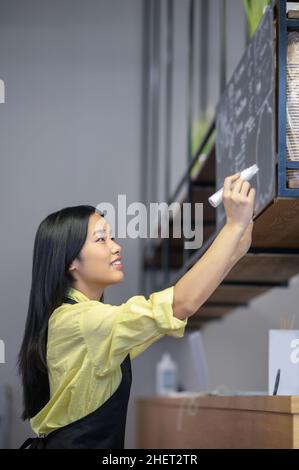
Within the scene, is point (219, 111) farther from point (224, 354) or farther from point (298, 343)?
point (224, 354)

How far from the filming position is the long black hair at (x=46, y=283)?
158 cm

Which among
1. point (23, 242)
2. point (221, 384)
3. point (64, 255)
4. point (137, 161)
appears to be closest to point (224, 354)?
point (221, 384)

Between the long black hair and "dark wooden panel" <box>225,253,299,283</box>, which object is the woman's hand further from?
"dark wooden panel" <box>225,253,299,283</box>

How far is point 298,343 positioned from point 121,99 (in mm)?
2500

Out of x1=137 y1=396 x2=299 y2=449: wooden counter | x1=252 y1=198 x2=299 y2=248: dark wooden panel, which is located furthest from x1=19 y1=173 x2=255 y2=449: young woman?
x1=137 y1=396 x2=299 y2=449: wooden counter

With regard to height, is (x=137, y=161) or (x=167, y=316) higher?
(x=137, y=161)

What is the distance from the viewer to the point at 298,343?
6.04ft

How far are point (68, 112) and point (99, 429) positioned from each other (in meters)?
2.33

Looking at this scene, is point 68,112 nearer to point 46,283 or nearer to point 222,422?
point 222,422

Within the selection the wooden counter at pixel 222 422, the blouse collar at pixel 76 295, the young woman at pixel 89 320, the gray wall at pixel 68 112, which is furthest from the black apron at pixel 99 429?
the gray wall at pixel 68 112

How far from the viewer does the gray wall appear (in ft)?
9.57

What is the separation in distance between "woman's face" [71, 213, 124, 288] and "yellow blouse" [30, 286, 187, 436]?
4cm

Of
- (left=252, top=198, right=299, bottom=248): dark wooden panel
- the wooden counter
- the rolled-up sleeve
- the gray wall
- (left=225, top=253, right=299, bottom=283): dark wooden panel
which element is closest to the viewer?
the rolled-up sleeve

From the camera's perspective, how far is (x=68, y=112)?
3.68 meters
